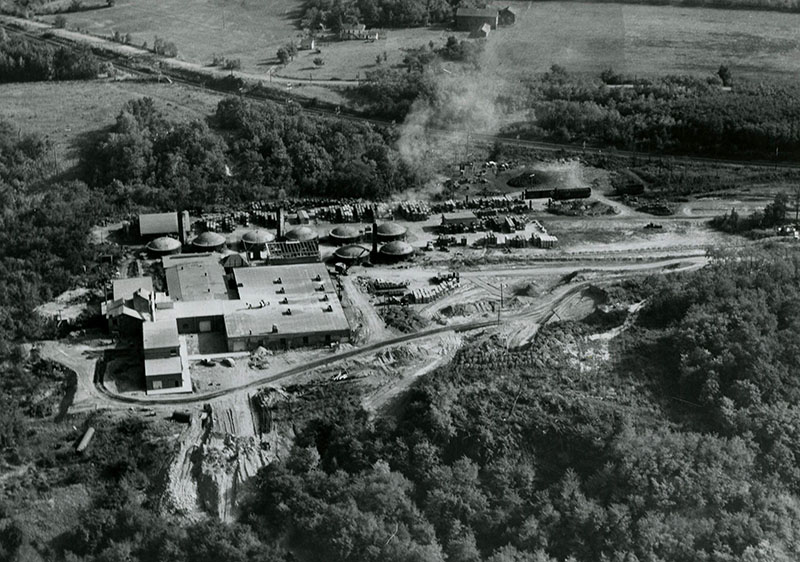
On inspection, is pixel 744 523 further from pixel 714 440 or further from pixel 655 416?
pixel 655 416

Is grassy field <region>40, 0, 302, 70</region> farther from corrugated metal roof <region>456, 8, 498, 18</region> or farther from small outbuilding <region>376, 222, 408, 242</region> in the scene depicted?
small outbuilding <region>376, 222, 408, 242</region>

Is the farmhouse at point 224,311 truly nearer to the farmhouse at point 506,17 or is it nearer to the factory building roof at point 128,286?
Answer: the factory building roof at point 128,286

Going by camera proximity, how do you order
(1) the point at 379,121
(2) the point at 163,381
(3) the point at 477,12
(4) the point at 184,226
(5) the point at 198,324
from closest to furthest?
(2) the point at 163,381, (5) the point at 198,324, (4) the point at 184,226, (1) the point at 379,121, (3) the point at 477,12

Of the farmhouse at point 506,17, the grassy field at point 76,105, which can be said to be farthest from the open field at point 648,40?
the grassy field at point 76,105

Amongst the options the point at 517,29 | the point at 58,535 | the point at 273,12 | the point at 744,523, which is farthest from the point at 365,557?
the point at 273,12

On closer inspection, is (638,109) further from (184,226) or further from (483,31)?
(184,226)

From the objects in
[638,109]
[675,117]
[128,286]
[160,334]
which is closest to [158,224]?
[128,286]

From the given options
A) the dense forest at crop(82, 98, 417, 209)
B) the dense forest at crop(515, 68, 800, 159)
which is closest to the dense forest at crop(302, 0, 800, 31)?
the dense forest at crop(515, 68, 800, 159)
